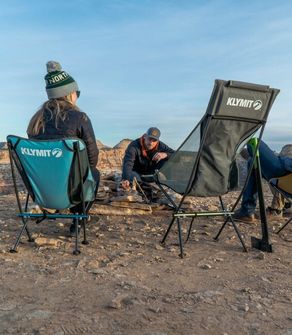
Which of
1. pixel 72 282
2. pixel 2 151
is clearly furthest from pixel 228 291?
pixel 2 151

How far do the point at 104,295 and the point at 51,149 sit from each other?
4.97 ft

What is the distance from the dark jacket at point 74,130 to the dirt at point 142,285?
0.95 metres

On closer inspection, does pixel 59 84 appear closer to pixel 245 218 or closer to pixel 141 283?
pixel 141 283

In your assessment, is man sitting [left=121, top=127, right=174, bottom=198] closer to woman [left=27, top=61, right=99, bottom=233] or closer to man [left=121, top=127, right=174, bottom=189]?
man [left=121, top=127, right=174, bottom=189]

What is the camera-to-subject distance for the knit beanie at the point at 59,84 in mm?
4402

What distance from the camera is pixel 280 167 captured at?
15.7 ft

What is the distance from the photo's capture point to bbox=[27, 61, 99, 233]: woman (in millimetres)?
4332

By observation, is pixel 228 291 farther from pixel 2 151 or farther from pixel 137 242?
pixel 2 151

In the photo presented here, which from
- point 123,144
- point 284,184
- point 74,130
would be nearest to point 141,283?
point 74,130

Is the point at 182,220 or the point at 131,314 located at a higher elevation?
the point at 131,314

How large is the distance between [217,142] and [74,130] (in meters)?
1.36

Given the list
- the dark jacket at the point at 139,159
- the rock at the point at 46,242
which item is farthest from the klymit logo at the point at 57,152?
the dark jacket at the point at 139,159

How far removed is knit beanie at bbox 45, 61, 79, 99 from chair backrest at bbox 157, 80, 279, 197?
4.00 feet

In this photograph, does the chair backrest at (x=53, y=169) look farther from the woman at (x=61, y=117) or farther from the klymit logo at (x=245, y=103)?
the klymit logo at (x=245, y=103)
